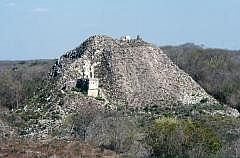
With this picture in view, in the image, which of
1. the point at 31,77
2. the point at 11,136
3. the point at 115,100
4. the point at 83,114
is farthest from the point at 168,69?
the point at 31,77

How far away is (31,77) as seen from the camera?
8719 centimetres

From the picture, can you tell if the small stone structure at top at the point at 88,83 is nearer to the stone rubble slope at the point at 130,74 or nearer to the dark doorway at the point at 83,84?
the dark doorway at the point at 83,84

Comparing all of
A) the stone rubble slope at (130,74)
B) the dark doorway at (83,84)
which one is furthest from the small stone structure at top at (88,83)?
the stone rubble slope at (130,74)

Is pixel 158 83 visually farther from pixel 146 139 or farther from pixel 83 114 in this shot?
pixel 146 139

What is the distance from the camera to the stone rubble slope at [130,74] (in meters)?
58.5

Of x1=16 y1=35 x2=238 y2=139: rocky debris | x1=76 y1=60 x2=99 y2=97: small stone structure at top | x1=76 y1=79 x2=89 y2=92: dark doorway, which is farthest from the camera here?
x1=76 y1=79 x2=89 y2=92: dark doorway

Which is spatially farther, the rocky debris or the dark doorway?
the dark doorway

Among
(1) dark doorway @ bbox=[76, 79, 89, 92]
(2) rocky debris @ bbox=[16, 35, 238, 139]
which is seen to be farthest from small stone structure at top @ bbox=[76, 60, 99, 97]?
(2) rocky debris @ bbox=[16, 35, 238, 139]

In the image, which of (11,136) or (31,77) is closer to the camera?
(11,136)

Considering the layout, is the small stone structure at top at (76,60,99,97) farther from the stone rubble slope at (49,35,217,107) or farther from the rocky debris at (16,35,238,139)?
the stone rubble slope at (49,35,217,107)

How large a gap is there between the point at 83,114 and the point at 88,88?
5134 millimetres

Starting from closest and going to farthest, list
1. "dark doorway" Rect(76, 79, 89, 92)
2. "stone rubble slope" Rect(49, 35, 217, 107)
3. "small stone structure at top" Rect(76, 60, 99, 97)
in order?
"small stone structure at top" Rect(76, 60, 99, 97) < "dark doorway" Rect(76, 79, 89, 92) < "stone rubble slope" Rect(49, 35, 217, 107)

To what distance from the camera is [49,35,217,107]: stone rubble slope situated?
58.5 m

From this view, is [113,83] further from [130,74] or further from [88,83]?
[88,83]
